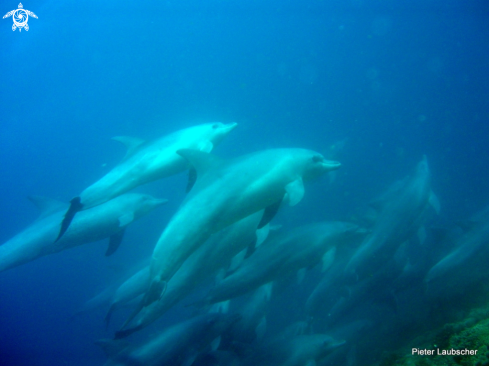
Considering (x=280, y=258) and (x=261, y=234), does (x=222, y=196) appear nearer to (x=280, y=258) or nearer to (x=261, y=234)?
(x=261, y=234)

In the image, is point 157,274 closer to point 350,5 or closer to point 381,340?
point 381,340

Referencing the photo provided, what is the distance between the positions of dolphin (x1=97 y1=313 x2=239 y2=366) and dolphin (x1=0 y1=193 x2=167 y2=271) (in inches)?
108

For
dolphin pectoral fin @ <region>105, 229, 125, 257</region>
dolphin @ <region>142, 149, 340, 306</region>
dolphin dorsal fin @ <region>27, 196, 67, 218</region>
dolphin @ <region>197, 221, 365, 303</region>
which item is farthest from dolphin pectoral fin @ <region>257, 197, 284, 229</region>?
dolphin dorsal fin @ <region>27, 196, 67, 218</region>

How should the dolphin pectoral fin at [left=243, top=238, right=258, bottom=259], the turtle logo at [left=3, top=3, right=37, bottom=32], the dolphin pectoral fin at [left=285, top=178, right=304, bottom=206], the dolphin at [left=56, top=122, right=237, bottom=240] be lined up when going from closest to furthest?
the dolphin pectoral fin at [left=285, top=178, right=304, bottom=206]
the dolphin pectoral fin at [left=243, top=238, right=258, bottom=259]
the dolphin at [left=56, top=122, right=237, bottom=240]
the turtle logo at [left=3, top=3, right=37, bottom=32]

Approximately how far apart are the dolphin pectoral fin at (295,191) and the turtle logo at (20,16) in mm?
29092

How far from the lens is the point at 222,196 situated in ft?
16.1

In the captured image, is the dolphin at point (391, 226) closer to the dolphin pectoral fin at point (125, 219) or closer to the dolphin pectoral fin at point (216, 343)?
the dolphin pectoral fin at point (216, 343)

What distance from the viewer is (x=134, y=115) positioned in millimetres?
35656

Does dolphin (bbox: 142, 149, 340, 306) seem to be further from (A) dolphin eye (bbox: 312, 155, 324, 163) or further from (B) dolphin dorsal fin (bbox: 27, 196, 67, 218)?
(B) dolphin dorsal fin (bbox: 27, 196, 67, 218)

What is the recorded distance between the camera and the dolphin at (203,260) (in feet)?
22.2

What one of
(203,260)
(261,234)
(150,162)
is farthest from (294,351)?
(150,162)

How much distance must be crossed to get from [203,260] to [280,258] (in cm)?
200

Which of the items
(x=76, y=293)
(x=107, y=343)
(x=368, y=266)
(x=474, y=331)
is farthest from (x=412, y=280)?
(x=76, y=293)

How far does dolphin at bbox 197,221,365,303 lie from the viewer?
7375 millimetres
